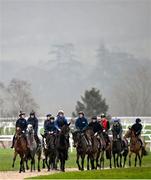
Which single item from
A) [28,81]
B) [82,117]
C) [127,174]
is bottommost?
[127,174]

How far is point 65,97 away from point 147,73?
8.90m

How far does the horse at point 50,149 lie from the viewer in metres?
33.4

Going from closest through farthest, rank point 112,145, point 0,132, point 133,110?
point 112,145
point 0,132
point 133,110

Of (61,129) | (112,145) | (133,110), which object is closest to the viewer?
(61,129)

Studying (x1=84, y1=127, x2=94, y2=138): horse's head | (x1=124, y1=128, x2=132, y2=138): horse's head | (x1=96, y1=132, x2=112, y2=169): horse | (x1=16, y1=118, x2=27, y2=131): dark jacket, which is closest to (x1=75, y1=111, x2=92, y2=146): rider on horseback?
(x1=84, y1=127, x2=94, y2=138): horse's head

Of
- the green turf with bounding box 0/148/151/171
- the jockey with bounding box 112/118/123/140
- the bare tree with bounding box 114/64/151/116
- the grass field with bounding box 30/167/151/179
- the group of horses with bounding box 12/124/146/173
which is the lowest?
the grass field with bounding box 30/167/151/179

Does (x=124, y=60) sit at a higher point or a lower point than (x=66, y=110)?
→ higher

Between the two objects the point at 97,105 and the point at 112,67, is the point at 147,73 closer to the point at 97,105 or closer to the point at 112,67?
the point at 112,67

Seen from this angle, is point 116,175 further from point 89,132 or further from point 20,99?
point 20,99

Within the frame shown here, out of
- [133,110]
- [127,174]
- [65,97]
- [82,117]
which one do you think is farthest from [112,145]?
[65,97]

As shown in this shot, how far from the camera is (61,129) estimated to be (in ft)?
105

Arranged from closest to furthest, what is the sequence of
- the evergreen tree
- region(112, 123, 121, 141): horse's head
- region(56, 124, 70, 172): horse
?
region(56, 124, 70, 172): horse → region(112, 123, 121, 141): horse's head → the evergreen tree

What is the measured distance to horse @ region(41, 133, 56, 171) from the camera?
33.4 m

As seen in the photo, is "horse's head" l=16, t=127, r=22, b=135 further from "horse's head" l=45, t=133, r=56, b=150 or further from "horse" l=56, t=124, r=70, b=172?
"horse" l=56, t=124, r=70, b=172
